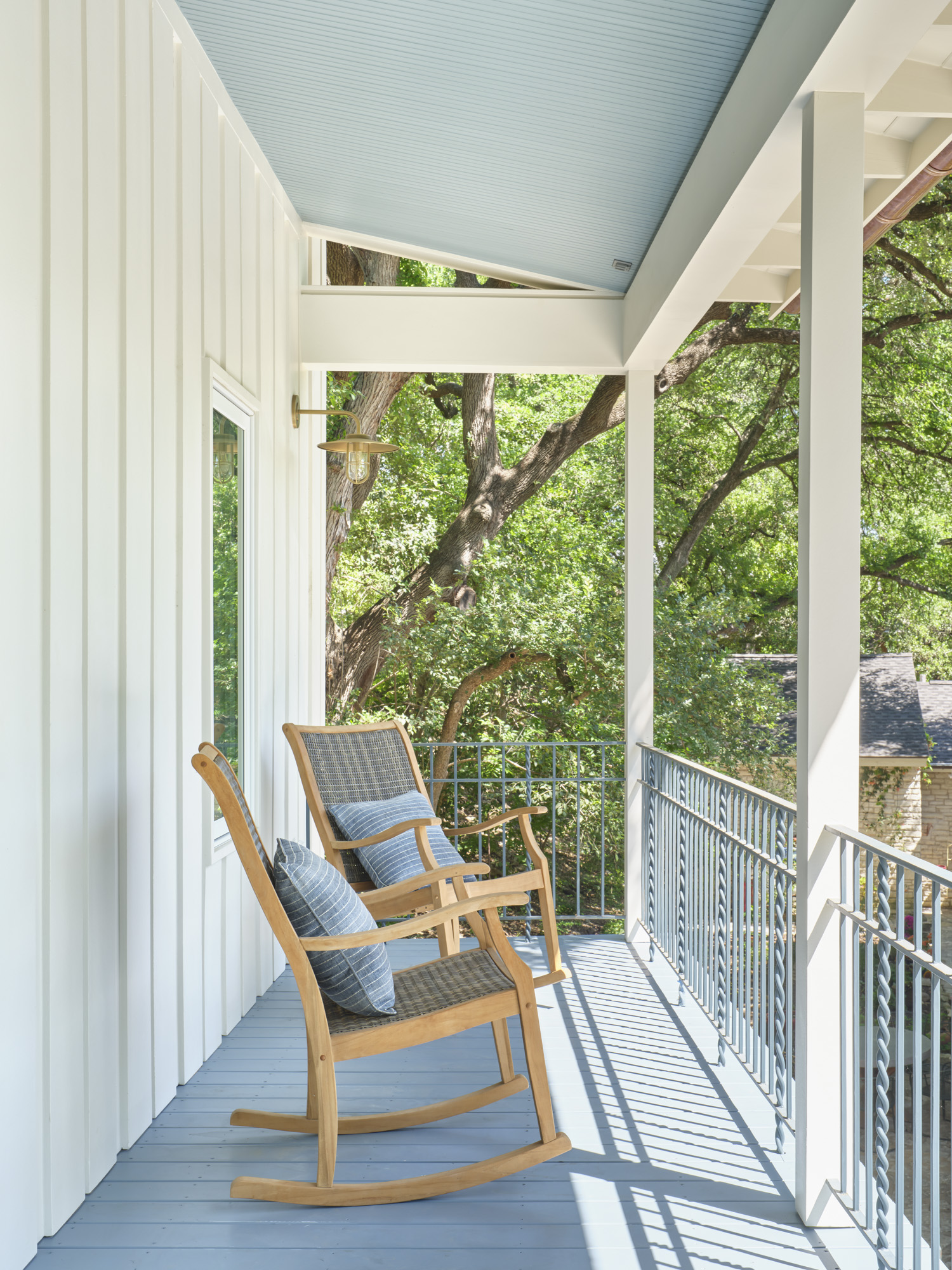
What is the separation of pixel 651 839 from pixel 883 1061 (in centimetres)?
263

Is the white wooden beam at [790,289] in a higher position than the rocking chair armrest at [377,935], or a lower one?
higher

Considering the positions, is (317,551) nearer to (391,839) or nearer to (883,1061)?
(391,839)

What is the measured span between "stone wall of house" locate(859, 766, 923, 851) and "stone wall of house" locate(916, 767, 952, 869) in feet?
1.73

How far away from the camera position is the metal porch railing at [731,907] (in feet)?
8.55

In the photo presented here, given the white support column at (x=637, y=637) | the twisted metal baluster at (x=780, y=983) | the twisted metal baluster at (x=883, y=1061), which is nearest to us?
the twisted metal baluster at (x=883, y=1061)

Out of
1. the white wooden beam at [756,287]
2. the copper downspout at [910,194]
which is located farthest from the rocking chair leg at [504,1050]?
the white wooden beam at [756,287]

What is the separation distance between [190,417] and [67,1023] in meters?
1.73

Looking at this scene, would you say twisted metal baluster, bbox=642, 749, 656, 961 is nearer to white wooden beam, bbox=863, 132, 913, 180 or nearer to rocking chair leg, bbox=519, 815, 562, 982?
rocking chair leg, bbox=519, 815, 562, 982

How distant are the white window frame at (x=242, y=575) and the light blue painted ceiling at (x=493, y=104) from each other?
3.34ft

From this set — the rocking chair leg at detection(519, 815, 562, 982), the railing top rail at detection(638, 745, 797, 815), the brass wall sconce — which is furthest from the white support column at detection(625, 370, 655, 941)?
the brass wall sconce

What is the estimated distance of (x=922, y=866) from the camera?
5.70 ft

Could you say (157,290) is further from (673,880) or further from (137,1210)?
(673,880)

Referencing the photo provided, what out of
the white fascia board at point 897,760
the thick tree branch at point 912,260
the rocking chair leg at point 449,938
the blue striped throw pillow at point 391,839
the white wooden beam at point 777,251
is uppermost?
the thick tree branch at point 912,260

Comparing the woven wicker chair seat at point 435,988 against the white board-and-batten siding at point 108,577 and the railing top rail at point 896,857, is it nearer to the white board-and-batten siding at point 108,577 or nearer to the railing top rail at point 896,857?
the white board-and-batten siding at point 108,577
